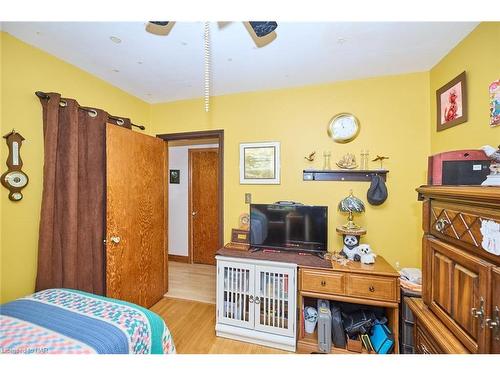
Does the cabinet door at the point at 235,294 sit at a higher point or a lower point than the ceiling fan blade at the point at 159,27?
lower

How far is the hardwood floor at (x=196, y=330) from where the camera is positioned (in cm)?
172

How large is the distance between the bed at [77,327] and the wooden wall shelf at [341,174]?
1.75m

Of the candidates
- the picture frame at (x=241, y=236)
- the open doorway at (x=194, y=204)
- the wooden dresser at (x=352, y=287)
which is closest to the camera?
the wooden dresser at (x=352, y=287)

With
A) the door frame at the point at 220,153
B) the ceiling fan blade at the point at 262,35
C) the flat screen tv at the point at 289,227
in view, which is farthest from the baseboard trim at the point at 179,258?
the ceiling fan blade at the point at 262,35

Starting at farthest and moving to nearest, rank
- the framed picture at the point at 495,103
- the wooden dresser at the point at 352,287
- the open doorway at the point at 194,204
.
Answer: the open doorway at the point at 194,204 → the wooden dresser at the point at 352,287 → the framed picture at the point at 495,103

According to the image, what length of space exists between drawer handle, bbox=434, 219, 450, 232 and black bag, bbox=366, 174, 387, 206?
3.22ft

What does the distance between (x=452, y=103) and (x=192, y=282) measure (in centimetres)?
350

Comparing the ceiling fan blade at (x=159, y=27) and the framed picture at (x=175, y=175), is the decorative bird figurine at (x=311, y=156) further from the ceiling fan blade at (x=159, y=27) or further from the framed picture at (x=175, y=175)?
the framed picture at (x=175, y=175)

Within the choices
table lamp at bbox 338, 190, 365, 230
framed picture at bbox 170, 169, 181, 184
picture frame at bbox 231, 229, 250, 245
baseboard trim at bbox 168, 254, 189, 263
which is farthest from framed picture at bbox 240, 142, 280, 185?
baseboard trim at bbox 168, 254, 189, 263

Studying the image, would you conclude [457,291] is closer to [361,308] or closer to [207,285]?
[361,308]

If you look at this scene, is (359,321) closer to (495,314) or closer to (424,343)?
(424,343)

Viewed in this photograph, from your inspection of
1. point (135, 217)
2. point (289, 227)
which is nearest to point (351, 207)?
point (289, 227)

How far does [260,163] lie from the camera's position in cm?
223
